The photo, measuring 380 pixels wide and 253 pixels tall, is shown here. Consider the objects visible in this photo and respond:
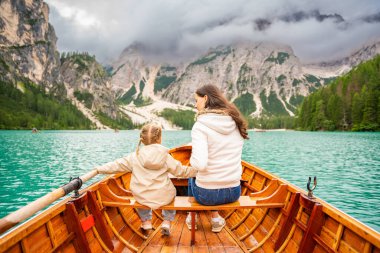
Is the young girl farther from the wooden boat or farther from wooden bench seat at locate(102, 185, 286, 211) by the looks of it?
the wooden boat

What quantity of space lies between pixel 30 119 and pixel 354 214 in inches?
7355

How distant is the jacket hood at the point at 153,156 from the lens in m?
5.35

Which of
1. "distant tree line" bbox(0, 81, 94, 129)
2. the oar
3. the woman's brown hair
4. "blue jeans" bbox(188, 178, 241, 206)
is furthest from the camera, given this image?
"distant tree line" bbox(0, 81, 94, 129)

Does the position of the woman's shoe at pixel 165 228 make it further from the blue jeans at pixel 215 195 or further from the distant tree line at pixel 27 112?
the distant tree line at pixel 27 112

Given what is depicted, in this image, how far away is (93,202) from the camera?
5574 millimetres

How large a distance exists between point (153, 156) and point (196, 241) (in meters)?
2.57

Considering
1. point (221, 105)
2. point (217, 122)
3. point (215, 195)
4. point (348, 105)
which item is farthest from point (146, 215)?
point (348, 105)

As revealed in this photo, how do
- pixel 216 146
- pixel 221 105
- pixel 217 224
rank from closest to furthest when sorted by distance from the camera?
pixel 216 146, pixel 221 105, pixel 217 224

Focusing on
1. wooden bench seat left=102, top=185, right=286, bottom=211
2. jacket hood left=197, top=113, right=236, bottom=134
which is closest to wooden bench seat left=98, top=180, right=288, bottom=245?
wooden bench seat left=102, top=185, right=286, bottom=211

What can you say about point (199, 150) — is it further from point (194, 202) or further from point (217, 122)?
point (194, 202)

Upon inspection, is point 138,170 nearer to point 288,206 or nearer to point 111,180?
point 111,180

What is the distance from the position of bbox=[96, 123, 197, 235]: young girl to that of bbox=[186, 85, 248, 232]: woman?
24.0 inches

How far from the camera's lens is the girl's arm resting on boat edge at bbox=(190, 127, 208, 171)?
481cm

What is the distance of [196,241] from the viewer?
21.1 feet
